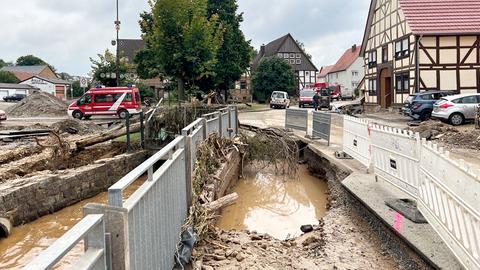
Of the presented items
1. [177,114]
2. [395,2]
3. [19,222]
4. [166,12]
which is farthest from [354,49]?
[19,222]

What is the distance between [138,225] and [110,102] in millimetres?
25880

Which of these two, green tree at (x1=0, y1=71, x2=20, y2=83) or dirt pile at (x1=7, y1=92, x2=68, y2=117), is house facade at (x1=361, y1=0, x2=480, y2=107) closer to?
dirt pile at (x1=7, y1=92, x2=68, y2=117)

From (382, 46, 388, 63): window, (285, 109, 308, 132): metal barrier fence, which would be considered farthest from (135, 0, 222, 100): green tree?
(382, 46, 388, 63): window

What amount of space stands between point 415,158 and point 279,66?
162 ft

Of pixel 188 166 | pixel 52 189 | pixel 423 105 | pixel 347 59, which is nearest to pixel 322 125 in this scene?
pixel 52 189

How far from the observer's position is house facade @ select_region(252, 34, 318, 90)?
229 ft

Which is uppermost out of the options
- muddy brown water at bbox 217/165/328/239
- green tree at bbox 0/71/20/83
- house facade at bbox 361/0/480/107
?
green tree at bbox 0/71/20/83

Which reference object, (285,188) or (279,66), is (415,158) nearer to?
(285,188)

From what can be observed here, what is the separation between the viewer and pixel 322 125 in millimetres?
14758

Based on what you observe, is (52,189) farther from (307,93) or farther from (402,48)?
(307,93)

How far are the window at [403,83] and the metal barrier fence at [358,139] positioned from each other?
1729 cm

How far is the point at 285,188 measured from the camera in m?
12.0

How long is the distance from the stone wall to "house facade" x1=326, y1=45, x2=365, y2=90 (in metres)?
63.5

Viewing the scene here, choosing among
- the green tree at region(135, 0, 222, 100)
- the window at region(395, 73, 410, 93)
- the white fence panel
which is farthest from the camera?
the window at region(395, 73, 410, 93)
